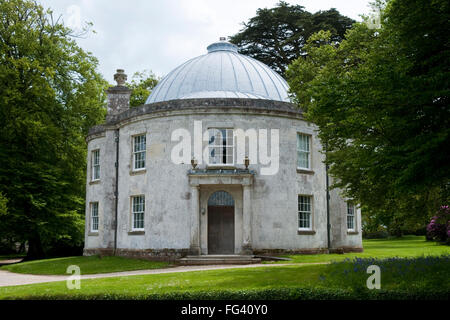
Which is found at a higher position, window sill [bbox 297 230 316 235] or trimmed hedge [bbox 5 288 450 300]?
window sill [bbox 297 230 316 235]

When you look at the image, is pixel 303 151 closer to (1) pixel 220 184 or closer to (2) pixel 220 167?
(2) pixel 220 167

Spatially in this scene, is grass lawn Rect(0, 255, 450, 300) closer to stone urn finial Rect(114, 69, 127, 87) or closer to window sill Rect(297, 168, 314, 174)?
window sill Rect(297, 168, 314, 174)

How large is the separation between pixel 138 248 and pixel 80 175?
11729mm

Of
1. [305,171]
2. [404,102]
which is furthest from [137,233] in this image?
[404,102]

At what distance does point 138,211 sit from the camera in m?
25.7

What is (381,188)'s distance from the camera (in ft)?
54.5

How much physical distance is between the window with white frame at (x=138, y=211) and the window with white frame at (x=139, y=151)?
1.61 m

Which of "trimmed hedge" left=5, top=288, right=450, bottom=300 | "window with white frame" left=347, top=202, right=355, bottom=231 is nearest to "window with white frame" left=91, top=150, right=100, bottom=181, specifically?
"window with white frame" left=347, top=202, right=355, bottom=231

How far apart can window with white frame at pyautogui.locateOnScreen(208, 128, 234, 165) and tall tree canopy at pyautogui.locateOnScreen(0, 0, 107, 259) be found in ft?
39.1

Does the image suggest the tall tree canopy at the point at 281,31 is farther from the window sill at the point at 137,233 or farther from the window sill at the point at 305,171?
the window sill at the point at 137,233

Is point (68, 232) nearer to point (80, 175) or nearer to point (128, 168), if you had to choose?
point (80, 175)

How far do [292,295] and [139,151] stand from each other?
16.3 m

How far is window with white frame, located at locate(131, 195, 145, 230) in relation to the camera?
25.5 m

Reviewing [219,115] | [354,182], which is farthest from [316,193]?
[354,182]
